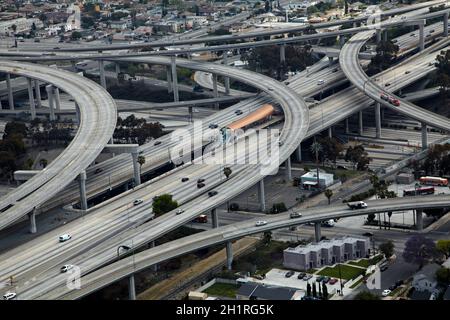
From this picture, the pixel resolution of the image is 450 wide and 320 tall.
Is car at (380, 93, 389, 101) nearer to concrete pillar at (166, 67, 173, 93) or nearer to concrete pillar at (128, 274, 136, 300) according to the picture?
concrete pillar at (166, 67, 173, 93)

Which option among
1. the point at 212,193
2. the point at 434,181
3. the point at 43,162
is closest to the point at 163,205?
the point at 212,193

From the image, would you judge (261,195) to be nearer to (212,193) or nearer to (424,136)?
(212,193)

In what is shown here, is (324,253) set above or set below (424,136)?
below

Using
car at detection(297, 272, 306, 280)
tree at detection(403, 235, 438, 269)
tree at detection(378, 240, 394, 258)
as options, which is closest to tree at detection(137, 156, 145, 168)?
car at detection(297, 272, 306, 280)

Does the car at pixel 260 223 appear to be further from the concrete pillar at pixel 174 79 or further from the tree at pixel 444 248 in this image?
the concrete pillar at pixel 174 79

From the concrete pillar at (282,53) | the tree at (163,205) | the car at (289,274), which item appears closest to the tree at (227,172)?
the tree at (163,205)

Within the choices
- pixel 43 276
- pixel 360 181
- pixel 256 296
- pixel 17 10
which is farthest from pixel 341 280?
pixel 17 10

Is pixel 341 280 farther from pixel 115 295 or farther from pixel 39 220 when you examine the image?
pixel 39 220
